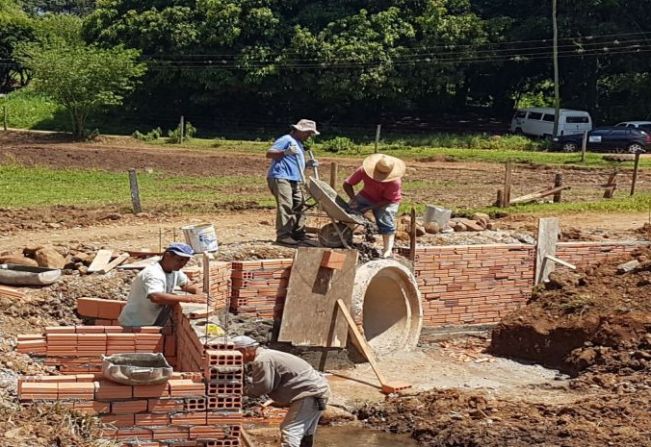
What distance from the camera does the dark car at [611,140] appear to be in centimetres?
3161

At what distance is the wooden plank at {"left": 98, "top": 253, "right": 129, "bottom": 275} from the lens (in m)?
11.5

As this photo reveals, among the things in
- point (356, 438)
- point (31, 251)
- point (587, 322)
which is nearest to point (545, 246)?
point (587, 322)

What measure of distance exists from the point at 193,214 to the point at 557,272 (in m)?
5.90

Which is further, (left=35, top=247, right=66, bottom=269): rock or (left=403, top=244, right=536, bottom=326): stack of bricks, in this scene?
(left=403, top=244, right=536, bottom=326): stack of bricks

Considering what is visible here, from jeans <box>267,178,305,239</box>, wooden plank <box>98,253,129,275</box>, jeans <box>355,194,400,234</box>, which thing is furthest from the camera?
jeans <box>355,194,400,234</box>

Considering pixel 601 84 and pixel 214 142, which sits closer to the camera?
pixel 214 142

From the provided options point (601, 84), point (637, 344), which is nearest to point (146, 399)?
point (637, 344)

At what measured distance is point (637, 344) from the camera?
12.4m

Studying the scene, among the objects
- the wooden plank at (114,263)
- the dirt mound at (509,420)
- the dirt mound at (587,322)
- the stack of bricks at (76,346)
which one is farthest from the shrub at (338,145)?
the stack of bricks at (76,346)

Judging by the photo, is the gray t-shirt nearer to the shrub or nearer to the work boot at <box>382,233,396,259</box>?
the work boot at <box>382,233,396,259</box>

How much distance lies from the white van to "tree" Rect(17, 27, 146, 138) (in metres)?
13.3

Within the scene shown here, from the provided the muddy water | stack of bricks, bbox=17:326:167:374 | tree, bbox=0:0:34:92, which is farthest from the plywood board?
tree, bbox=0:0:34:92

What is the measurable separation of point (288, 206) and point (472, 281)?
2881 millimetres

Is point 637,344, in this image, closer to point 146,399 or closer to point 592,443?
point 592,443
